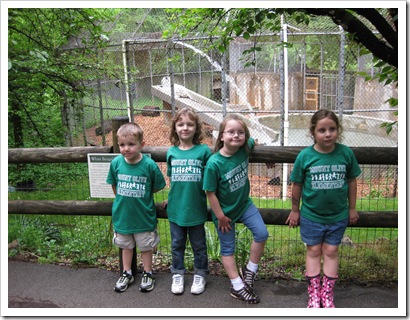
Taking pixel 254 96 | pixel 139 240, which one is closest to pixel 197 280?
pixel 139 240

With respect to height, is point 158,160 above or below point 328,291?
above

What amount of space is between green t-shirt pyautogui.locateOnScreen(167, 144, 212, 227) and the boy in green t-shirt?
18 centimetres

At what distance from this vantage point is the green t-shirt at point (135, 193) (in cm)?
302

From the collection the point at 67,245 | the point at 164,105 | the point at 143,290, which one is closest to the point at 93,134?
the point at 164,105

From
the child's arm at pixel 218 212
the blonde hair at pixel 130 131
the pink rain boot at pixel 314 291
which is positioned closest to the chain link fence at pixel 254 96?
the pink rain boot at pixel 314 291

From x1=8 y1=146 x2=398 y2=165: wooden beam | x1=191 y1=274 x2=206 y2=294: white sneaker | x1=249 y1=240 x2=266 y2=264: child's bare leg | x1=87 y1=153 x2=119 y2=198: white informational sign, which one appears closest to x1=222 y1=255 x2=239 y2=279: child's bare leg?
x1=249 y1=240 x2=266 y2=264: child's bare leg

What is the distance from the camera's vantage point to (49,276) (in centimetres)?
343

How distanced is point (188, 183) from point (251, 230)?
58 cm

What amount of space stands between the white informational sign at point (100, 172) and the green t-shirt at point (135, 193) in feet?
0.82

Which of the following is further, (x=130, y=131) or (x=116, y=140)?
(x=116, y=140)

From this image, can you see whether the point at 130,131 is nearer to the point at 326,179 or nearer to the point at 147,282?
the point at 147,282

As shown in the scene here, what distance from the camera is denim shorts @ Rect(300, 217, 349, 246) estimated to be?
108 inches

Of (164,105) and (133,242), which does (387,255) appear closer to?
(133,242)

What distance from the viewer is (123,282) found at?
3182mm
